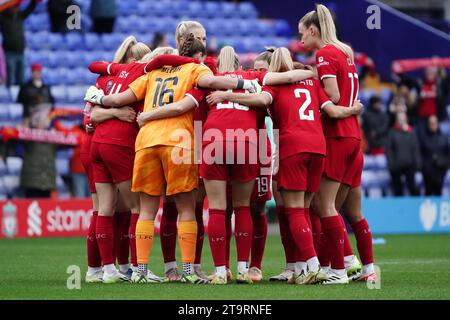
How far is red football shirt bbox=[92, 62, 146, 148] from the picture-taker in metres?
10.1

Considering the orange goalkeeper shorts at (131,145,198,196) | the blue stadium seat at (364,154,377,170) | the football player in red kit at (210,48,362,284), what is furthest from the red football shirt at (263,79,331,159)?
the blue stadium seat at (364,154,377,170)

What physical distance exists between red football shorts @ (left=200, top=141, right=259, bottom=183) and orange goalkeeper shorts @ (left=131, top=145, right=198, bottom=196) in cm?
13

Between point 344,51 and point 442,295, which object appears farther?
point 344,51

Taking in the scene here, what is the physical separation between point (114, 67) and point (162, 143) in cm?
110

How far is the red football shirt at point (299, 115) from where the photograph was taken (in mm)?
9625

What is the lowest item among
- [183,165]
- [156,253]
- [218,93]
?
[156,253]

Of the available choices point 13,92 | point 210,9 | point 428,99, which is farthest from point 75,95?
point 428,99

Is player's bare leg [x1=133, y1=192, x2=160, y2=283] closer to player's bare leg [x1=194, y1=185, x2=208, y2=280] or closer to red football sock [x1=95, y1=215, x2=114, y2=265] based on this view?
red football sock [x1=95, y1=215, x2=114, y2=265]

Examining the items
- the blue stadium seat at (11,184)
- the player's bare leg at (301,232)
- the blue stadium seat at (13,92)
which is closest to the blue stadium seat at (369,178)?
the blue stadium seat at (13,92)

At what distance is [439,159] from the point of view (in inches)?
851
